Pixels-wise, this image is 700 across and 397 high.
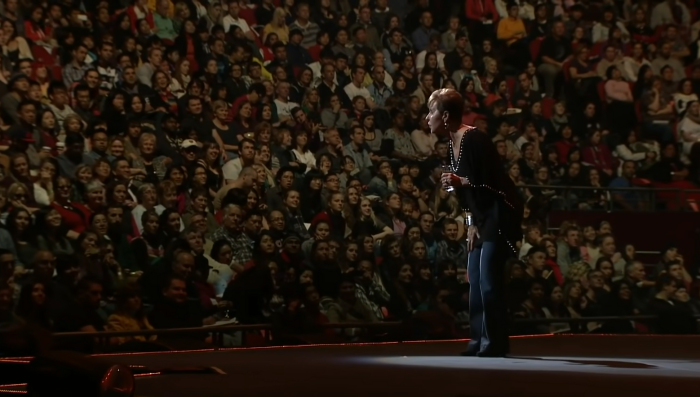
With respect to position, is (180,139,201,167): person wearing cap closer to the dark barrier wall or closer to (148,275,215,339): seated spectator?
(148,275,215,339): seated spectator

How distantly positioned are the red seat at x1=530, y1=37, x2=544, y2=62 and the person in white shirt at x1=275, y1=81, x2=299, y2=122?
4203 millimetres

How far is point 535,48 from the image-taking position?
1483 centimetres

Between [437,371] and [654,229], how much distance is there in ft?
26.0

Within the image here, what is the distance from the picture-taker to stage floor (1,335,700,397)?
4.31 m

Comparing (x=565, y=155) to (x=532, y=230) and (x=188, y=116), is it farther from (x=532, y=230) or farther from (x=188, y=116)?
(x=188, y=116)

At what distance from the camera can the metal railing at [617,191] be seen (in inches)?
468

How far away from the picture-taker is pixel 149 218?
28.9 ft

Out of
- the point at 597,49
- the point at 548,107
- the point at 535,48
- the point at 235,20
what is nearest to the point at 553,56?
the point at 535,48

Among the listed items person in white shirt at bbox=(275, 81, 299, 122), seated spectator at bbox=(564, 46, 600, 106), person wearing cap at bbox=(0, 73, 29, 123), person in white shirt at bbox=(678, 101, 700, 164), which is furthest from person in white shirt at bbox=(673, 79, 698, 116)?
person wearing cap at bbox=(0, 73, 29, 123)

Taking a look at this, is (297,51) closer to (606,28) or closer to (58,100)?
(58,100)

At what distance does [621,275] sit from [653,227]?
1591 millimetres

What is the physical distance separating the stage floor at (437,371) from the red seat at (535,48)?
26.4 ft

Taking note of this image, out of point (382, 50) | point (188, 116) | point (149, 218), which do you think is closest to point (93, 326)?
point (149, 218)

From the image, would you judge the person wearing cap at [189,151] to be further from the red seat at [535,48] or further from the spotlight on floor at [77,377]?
the spotlight on floor at [77,377]
